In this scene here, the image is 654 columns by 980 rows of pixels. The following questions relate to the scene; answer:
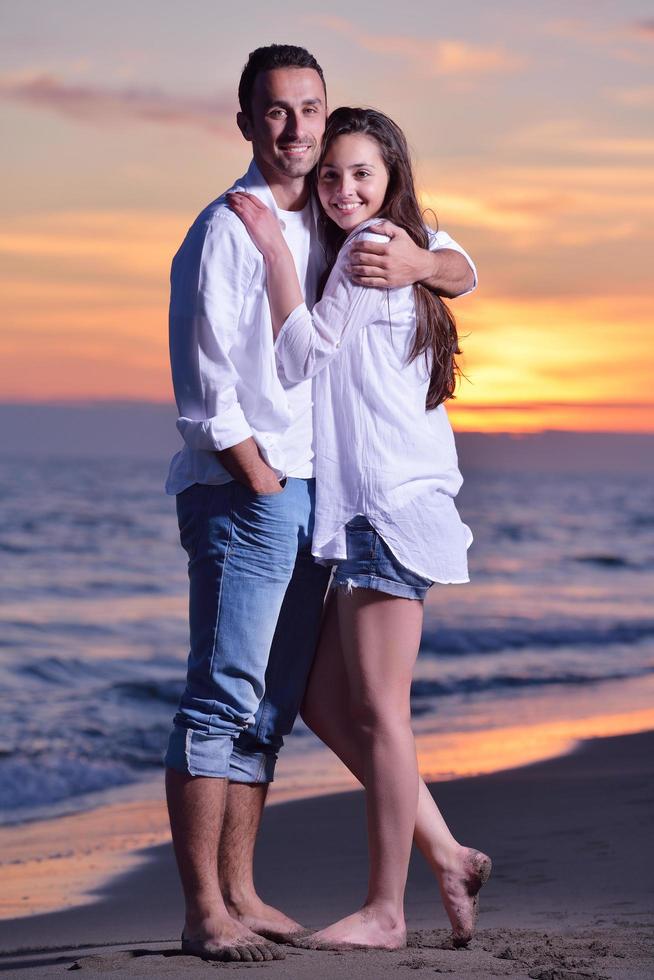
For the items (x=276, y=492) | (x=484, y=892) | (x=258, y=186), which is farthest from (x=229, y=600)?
(x=484, y=892)

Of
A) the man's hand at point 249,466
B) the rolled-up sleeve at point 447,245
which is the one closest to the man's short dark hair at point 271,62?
the rolled-up sleeve at point 447,245

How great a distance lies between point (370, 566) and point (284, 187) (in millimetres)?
904

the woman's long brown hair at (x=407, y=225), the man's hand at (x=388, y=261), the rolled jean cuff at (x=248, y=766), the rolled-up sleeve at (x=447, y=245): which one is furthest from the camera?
the rolled-up sleeve at (x=447, y=245)

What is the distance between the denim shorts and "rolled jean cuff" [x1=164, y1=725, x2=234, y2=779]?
46 cm

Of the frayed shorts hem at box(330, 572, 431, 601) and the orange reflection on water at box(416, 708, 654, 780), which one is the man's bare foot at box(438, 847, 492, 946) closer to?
the frayed shorts hem at box(330, 572, 431, 601)

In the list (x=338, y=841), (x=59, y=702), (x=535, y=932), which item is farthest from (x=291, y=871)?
(x=59, y=702)

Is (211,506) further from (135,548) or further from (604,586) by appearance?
(135,548)

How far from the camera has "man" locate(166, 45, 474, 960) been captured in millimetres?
2766

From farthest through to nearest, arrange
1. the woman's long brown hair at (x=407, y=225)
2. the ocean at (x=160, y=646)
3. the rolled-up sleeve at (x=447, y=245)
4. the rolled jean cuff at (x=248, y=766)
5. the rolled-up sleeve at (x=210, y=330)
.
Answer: the ocean at (x=160, y=646), the rolled-up sleeve at (x=447, y=245), the rolled jean cuff at (x=248, y=766), the woman's long brown hair at (x=407, y=225), the rolled-up sleeve at (x=210, y=330)

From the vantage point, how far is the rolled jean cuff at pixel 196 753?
9.36ft

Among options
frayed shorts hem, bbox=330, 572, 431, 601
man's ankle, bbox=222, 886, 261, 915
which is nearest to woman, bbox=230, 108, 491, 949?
frayed shorts hem, bbox=330, 572, 431, 601

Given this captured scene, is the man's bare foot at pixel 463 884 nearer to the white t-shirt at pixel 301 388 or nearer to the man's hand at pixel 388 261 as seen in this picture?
the white t-shirt at pixel 301 388

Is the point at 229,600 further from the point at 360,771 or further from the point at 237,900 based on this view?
the point at 237,900

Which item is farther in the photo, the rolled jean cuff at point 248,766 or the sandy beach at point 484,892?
the rolled jean cuff at point 248,766
